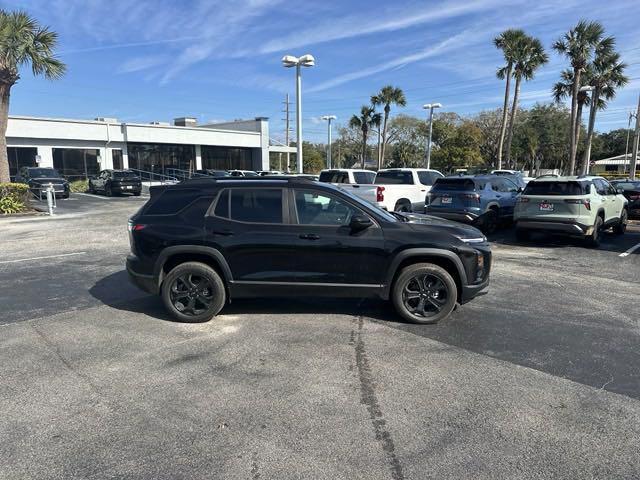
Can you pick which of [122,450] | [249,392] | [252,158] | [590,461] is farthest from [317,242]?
[252,158]

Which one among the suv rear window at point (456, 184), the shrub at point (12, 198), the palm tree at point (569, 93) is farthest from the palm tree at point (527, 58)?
the shrub at point (12, 198)

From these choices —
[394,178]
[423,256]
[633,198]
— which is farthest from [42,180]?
[633,198]

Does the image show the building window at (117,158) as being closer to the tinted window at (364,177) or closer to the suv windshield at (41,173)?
the suv windshield at (41,173)

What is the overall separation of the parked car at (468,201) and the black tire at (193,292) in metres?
8.19

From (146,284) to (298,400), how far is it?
2836mm

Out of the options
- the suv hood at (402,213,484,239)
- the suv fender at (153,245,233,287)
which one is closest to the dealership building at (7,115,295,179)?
the suv fender at (153,245,233,287)

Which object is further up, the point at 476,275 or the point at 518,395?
the point at 476,275

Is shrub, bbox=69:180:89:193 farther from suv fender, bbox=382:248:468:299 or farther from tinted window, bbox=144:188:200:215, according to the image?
suv fender, bbox=382:248:468:299

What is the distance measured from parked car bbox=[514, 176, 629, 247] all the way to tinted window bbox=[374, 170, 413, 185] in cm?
402

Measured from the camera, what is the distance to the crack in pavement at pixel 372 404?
2.95m

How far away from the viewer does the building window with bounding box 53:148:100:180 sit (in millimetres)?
32219

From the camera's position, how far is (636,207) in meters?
16.2

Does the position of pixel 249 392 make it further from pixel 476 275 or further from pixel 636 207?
pixel 636 207

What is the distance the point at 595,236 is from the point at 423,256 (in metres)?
7.53
